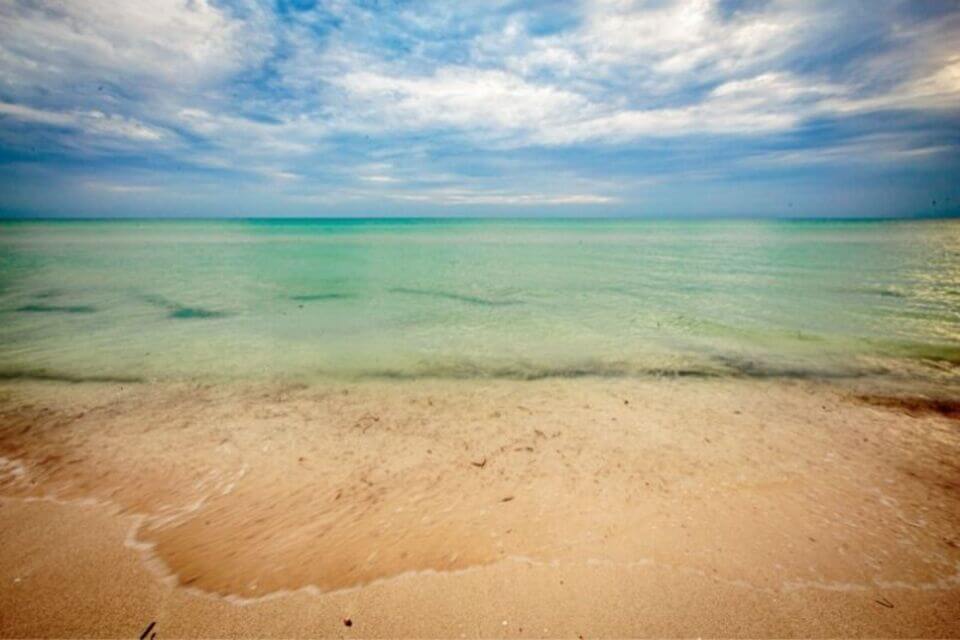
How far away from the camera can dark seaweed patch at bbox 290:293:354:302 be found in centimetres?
1577

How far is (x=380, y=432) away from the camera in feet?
19.3

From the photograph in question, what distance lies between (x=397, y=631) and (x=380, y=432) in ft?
10.1

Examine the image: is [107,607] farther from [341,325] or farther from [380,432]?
[341,325]

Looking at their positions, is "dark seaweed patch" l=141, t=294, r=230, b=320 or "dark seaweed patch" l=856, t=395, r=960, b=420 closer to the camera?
"dark seaweed patch" l=856, t=395, r=960, b=420

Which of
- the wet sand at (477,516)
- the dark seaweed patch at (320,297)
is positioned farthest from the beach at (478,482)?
the dark seaweed patch at (320,297)

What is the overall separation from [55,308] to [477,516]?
Answer: 53.7ft

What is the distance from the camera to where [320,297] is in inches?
639

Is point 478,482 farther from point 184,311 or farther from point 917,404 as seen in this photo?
point 184,311

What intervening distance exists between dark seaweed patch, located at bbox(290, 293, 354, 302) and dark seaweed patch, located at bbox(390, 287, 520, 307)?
2.03 m

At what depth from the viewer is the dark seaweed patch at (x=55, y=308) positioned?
508 inches

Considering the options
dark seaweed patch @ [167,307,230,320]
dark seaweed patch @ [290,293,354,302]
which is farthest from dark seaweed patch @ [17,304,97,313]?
dark seaweed patch @ [290,293,354,302]

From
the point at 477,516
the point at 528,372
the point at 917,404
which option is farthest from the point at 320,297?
the point at 917,404

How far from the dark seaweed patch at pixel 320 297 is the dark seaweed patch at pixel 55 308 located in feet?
19.5

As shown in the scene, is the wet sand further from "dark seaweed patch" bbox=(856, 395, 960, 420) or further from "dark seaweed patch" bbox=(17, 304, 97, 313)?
"dark seaweed patch" bbox=(17, 304, 97, 313)
